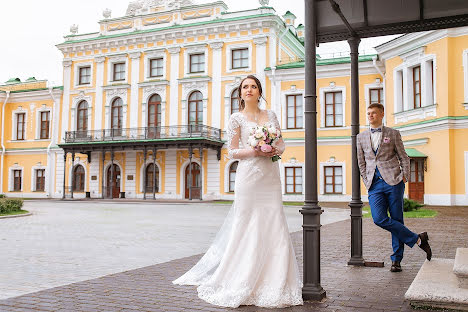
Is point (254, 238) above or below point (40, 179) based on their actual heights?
A: below

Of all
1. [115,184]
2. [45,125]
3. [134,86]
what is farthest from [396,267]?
[45,125]

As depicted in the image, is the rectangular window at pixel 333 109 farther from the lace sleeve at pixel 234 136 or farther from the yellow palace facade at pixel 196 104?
the lace sleeve at pixel 234 136

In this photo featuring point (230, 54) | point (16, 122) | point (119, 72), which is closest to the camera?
point (230, 54)

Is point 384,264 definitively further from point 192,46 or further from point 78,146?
point 78,146

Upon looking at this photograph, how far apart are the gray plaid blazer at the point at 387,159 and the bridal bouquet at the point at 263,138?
1.67m

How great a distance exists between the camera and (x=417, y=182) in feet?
72.6

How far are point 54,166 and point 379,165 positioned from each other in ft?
107

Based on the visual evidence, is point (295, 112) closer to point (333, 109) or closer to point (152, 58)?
point (333, 109)

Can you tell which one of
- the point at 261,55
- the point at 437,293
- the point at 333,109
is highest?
the point at 261,55

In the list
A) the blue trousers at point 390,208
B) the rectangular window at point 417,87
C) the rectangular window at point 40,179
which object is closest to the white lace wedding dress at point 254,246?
the blue trousers at point 390,208

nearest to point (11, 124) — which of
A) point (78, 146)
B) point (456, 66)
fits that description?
point (78, 146)

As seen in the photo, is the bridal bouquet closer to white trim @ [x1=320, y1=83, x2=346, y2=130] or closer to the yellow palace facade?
the yellow palace facade

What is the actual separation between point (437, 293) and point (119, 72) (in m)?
31.7

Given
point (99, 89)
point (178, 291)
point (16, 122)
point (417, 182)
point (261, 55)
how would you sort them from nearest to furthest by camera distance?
point (178, 291) → point (417, 182) → point (261, 55) → point (99, 89) → point (16, 122)
